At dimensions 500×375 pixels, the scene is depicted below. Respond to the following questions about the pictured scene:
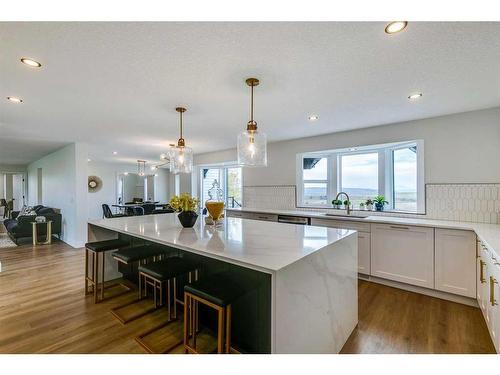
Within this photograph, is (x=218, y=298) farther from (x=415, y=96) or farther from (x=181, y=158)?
(x=415, y=96)

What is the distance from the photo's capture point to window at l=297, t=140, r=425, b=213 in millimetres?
3469

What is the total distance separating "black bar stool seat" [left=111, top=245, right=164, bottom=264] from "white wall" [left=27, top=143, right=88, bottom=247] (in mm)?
3379

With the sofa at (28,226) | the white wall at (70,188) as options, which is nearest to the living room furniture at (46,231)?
the sofa at (28,226)

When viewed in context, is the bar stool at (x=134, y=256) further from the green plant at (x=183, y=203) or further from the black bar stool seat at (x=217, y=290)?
the black bar stool seat at (x=217, y=290)

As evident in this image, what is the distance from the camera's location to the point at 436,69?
6.29 ft

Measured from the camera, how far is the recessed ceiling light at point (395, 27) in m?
1.37

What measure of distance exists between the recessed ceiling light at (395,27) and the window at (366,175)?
2.38 meters

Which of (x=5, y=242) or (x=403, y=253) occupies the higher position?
(x=403, y=253)

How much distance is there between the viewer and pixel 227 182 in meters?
6.47

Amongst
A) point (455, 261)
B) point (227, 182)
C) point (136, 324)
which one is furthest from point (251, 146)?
point (227, 182)

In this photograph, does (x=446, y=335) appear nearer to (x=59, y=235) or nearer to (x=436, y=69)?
(x=436, y=69)

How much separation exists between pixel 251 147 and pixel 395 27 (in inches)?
51.1
